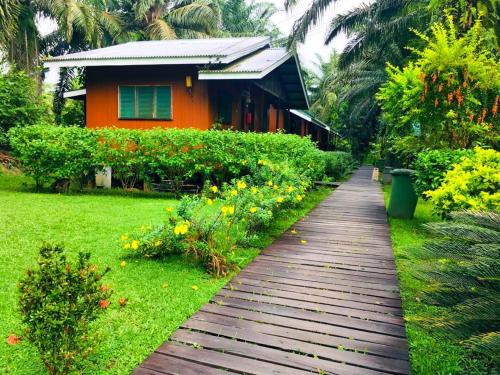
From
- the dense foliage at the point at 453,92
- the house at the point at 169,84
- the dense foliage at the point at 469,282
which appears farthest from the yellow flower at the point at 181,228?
the house at the point at 169,84

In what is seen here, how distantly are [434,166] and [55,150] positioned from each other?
8.88 m

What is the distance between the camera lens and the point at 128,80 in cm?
1326

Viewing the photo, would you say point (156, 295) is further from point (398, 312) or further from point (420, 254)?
point (420, 254)

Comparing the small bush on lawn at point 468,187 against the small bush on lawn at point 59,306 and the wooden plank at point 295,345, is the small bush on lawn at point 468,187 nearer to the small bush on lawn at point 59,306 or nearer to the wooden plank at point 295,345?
the wooden plank at point 295,345

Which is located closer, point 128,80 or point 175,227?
point 175,227

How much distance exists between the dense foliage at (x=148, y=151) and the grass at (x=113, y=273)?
5.15 ft

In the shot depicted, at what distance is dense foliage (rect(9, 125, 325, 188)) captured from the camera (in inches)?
405

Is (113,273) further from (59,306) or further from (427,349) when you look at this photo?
(427,349)

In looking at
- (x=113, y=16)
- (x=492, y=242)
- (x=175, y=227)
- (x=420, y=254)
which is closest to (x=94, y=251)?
(x=175, y=227)

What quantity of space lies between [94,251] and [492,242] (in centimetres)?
461

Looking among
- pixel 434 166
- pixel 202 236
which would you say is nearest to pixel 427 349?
pixel 202 236

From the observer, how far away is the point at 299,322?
345cm

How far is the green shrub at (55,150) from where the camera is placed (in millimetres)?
10516

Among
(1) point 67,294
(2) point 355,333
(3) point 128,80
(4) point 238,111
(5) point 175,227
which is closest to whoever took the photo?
(1) point 67,294
